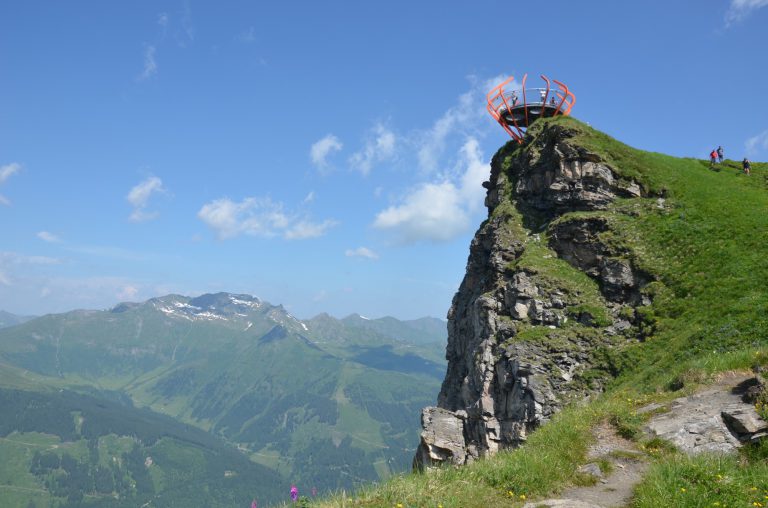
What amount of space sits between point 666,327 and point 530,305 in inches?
397

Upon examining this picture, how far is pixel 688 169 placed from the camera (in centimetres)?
4938

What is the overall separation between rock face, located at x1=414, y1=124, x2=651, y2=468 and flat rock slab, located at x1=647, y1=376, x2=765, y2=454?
14779 mm

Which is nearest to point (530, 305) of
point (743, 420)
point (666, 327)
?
point (666, 327)

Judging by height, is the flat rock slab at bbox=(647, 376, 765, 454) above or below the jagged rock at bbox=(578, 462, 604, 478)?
above

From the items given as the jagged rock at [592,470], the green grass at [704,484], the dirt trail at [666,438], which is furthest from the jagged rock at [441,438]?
the green grass at [704,484]

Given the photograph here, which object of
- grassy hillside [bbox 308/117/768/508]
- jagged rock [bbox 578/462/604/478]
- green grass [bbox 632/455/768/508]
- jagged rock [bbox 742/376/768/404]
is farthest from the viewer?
jagged rock [bbox 742/376/768/404]

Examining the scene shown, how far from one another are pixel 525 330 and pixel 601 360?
6314 mm

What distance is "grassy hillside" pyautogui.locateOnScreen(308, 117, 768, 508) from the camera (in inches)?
415

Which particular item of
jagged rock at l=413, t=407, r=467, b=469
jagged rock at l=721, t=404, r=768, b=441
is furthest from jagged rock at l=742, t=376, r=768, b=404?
jagged rock at l=413, t=407, r=467, b=469

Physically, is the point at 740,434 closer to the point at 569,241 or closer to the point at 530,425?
the point at 530,425

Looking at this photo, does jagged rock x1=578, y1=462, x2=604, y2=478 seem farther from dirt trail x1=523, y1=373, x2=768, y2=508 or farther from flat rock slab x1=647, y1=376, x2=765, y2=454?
flat rock slab x1=647, y1=376, x2=765, y2=454

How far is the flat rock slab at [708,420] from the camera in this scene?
13.0 metres

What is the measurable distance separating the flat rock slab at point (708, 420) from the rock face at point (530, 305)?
1478 centimetres

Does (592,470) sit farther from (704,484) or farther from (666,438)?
(666,438)
